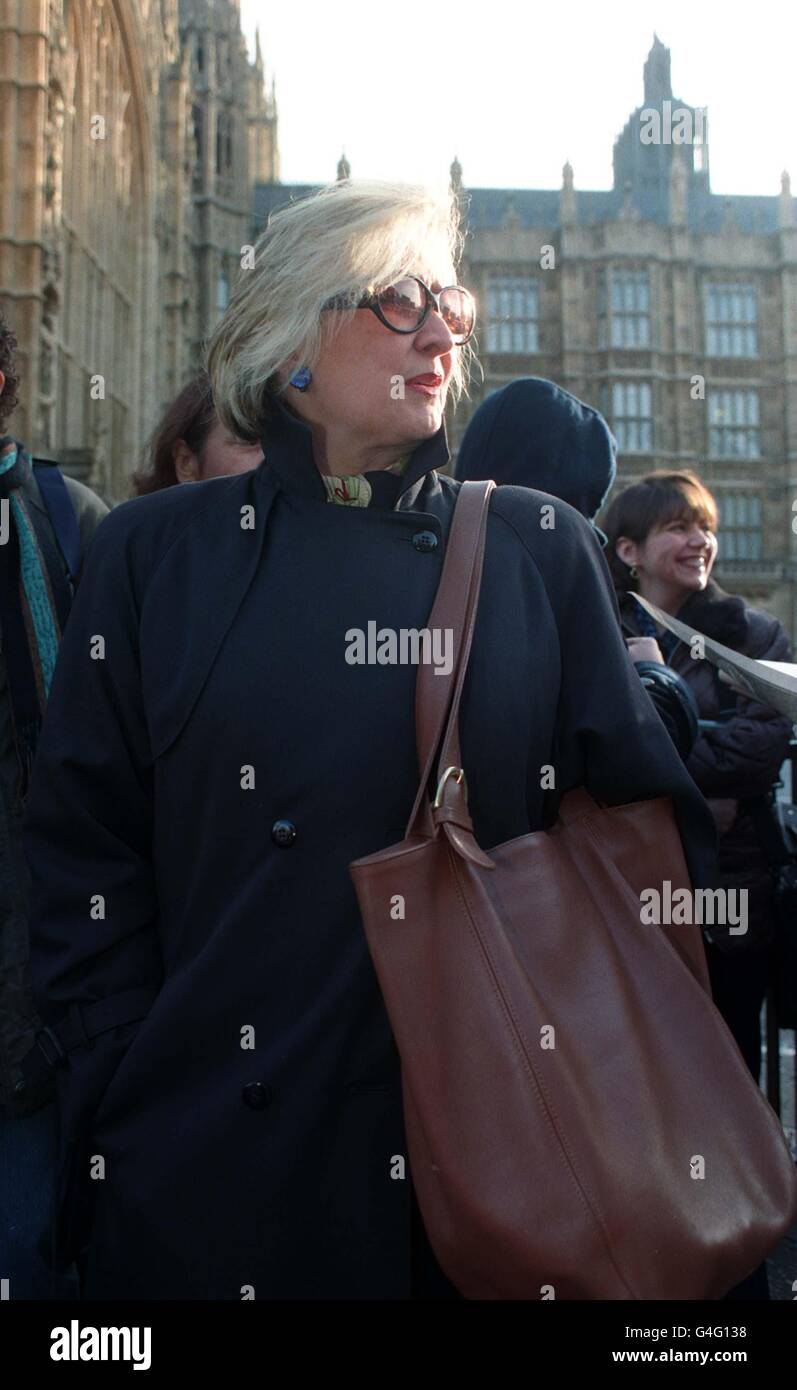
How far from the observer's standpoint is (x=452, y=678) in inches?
56.9

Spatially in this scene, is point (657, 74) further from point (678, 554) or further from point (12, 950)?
point (12, 950)

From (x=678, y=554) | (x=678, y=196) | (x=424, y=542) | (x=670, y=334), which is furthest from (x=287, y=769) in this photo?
(x=678, y=196)

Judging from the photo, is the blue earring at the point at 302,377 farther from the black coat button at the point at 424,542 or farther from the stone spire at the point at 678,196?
the stone spire at the point at 678,196

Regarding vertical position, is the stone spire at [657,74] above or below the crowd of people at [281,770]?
above

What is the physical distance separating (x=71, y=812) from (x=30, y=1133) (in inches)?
24.4

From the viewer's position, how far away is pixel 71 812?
161 centimetres

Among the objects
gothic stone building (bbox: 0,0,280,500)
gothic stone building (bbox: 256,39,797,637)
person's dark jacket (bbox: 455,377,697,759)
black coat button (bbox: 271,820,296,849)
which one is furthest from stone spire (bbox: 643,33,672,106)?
black coat button (bbox: 271,820,296,849)

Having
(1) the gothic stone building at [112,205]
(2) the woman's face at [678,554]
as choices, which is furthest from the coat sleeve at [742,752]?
(1) the gothic stone building at [112,205]

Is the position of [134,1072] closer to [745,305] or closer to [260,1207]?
[260,1207]

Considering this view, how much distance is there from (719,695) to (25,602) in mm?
1730

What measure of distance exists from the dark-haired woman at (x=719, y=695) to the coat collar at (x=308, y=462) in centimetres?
114

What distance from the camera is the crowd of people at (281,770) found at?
148cm

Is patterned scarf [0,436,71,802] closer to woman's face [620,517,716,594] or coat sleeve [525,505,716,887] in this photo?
coat sleeve [525,505,716,887]
